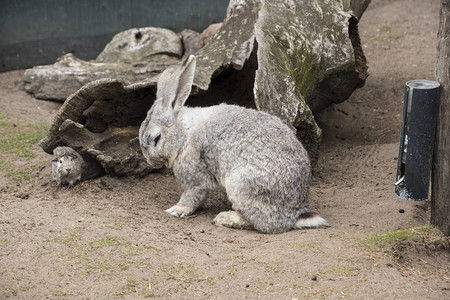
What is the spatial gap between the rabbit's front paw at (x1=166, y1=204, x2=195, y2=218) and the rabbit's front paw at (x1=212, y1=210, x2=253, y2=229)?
0.39m

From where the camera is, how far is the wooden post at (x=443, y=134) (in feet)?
15.5

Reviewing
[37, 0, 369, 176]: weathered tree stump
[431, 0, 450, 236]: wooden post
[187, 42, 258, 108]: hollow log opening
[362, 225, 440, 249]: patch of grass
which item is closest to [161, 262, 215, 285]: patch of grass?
[362, 225, 440, 249]: patch of grass

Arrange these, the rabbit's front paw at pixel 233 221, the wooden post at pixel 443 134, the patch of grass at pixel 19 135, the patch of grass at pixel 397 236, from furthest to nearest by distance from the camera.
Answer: the patch of grass at pixel 19 135 < the rabbit's front paw at pixel 233 221 < the patch of grass at pixel 397 236 < the wooden post at pixel 443 134

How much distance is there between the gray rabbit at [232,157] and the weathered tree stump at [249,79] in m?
0.65

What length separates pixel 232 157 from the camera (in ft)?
18.6

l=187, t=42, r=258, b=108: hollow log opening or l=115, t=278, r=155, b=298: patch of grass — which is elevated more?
l=187, t=42, r=258, b=108: hollow log opening

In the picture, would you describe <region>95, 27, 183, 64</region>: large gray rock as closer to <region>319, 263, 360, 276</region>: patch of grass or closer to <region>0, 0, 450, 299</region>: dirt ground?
<region>0, 0, 450, 299</region>: dirt ground

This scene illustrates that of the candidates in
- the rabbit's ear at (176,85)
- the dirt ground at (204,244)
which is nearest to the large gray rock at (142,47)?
the dirt ground at (204,244)

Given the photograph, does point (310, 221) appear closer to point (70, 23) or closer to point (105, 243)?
point (105, 243)

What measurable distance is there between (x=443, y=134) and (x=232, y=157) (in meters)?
1.98

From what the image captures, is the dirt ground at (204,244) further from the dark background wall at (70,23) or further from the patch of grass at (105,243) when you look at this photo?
the dark background wall at (70,23)

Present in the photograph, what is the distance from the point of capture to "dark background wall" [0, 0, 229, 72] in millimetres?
11008

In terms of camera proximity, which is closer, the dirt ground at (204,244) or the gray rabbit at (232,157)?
the dirt ground at (204,244)

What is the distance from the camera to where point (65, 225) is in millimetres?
5449
